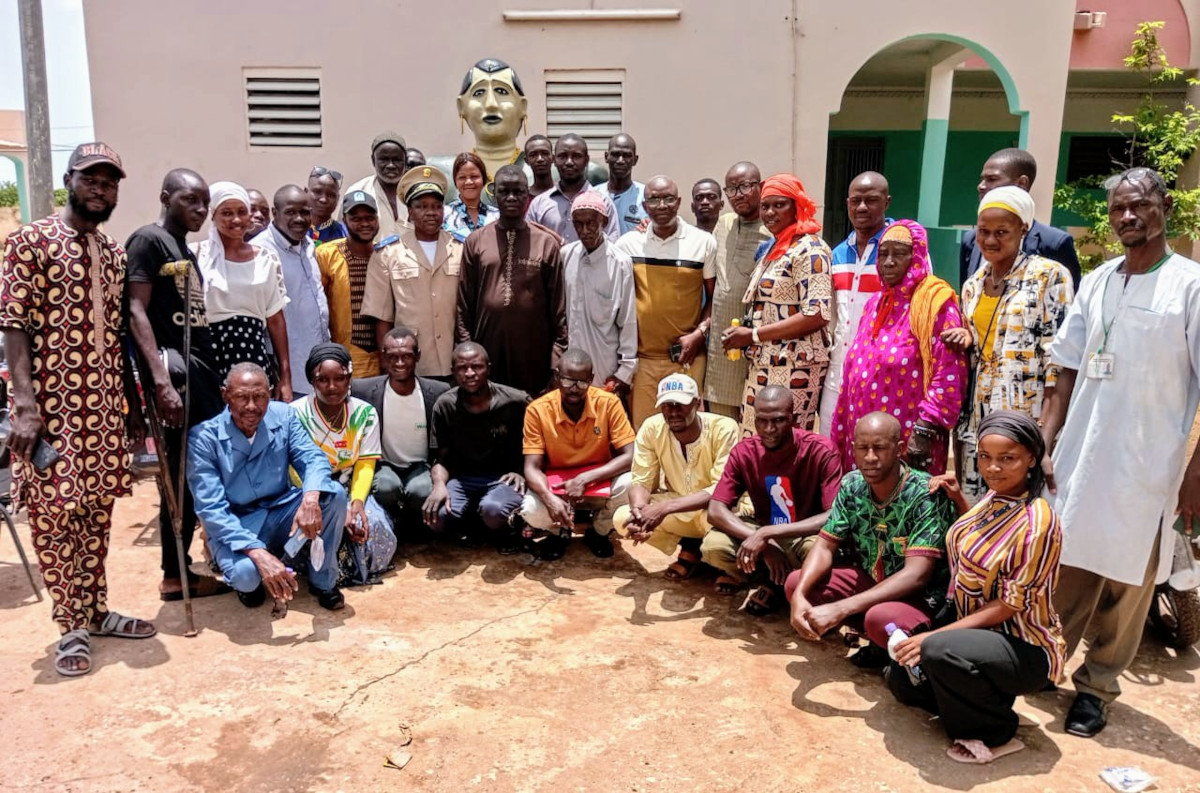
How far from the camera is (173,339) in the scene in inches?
151

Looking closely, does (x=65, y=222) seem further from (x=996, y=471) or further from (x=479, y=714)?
(x=996, y=471)

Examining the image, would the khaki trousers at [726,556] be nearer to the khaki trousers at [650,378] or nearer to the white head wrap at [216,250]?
the khaki trousers at [650,378]

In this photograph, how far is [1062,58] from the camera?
8125 millimetres

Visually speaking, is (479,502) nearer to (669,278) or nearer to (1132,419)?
(669,278)

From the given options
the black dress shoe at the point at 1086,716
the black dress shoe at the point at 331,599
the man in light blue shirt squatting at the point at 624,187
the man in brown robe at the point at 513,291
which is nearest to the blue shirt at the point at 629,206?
the man in light blue shirt squatting at the point at 624,187

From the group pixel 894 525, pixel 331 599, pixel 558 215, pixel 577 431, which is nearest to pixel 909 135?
pixel 558 215

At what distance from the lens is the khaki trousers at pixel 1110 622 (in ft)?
10.2

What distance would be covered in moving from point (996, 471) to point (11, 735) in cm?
334

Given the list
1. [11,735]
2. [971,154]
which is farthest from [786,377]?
[971,154]

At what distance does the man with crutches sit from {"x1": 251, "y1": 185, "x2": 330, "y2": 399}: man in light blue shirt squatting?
2.27 ft

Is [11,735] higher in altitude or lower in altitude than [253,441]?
lower

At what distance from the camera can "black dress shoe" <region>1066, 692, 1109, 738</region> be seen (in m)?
3.03

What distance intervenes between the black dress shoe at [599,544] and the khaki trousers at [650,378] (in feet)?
2.20

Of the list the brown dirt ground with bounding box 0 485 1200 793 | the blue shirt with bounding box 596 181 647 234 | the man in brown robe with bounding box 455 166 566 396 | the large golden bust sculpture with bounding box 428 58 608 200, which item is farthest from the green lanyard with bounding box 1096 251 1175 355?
the large golden bust sculpture with bounding box 428 58 608 200
